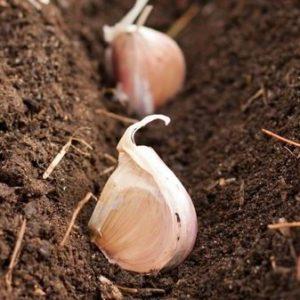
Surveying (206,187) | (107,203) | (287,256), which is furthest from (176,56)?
(287,256)

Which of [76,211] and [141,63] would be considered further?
[141,63]

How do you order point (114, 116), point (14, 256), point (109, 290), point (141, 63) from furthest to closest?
point (141, 63) < point (114, 116) < point (109, 290) < point (14, 256)

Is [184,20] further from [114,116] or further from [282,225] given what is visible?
[282,225]

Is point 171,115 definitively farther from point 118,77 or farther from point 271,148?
point 271,148

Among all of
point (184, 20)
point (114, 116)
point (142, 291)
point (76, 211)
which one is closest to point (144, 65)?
point (114, 116)

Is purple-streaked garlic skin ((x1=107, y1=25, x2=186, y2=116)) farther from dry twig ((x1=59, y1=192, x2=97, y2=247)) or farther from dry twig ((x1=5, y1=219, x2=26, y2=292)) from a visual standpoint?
dry twig ((x1=5, y1=219, x2=26, y2=292))

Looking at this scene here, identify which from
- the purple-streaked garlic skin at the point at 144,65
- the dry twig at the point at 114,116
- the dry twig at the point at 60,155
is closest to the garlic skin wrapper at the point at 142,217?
the dry twig at the point at 60,155
